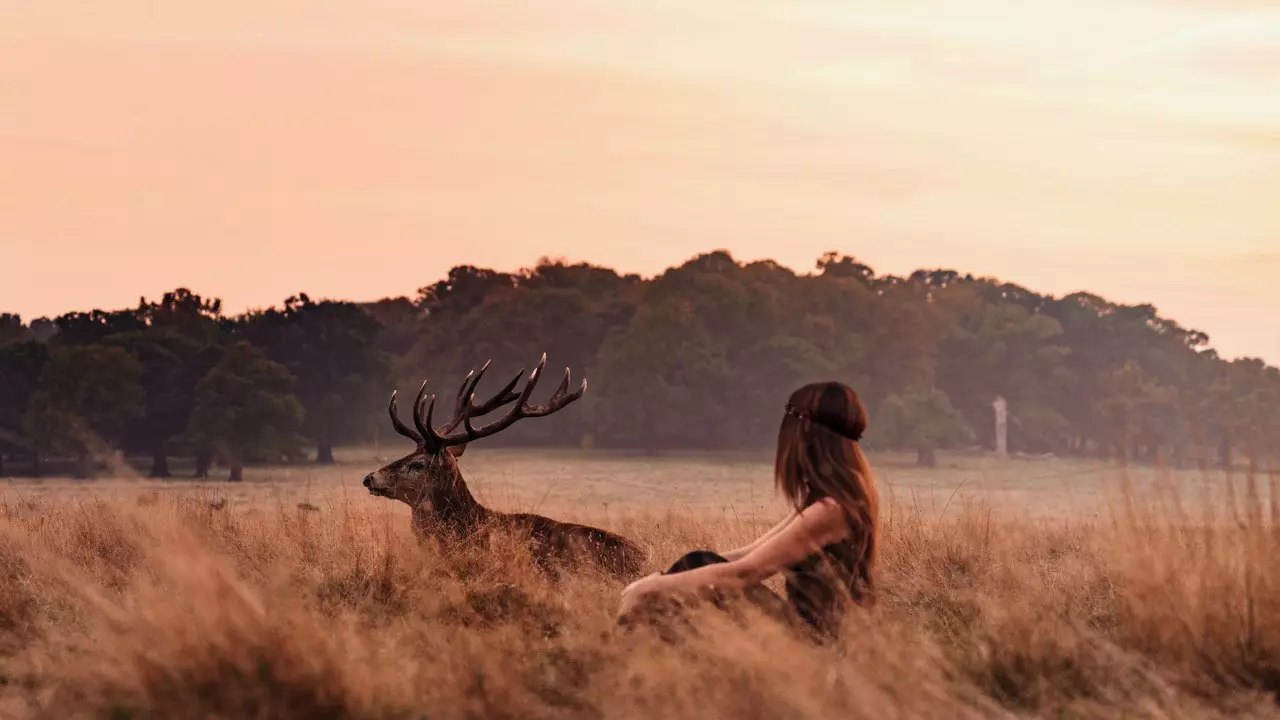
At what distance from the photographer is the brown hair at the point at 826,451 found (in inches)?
263

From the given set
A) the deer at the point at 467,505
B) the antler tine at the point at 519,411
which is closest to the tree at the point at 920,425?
the antler tine at the point at 519,411

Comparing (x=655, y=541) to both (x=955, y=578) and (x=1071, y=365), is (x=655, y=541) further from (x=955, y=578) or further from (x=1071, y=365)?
(x=1071, y=365)

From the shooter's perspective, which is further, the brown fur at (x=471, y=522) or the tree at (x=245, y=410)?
the tree at (x=245, y=410)

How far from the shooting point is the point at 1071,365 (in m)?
96.9

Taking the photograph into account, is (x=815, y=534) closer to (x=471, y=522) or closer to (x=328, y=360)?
(x=471, y=522)

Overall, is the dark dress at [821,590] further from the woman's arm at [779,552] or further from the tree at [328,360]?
the tree at [328,360]

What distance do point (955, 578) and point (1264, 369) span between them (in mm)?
97608

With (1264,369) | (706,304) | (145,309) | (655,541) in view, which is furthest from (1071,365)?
(655,541)

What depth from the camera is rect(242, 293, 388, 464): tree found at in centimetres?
6625

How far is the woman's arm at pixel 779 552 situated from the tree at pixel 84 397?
5505cm

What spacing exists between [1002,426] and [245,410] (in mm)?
42545

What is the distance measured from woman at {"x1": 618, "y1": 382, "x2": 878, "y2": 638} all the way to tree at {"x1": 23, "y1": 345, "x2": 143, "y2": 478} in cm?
5506

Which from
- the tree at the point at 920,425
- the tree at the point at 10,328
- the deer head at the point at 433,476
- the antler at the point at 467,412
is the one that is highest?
the tree at the point at 10,328

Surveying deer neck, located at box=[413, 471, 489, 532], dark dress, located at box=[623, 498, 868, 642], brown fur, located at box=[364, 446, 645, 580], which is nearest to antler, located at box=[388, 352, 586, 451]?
brown fur, located at box=[364, 446, 645, 580]
